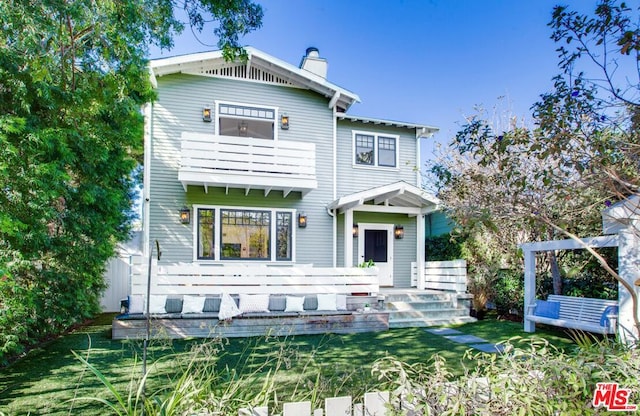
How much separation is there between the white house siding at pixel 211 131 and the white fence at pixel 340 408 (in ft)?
28.8

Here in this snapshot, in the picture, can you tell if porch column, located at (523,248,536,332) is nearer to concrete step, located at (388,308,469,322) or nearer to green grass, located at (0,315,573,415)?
green grass, located at (0,315,573,415)

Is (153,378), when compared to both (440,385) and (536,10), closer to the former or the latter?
(440,385)

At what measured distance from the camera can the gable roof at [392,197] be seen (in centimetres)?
1025

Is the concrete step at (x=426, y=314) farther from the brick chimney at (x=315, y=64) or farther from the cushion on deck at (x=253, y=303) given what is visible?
the brick chimney at (x=315, y=64)

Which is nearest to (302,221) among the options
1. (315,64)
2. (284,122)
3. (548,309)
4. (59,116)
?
(284,122)

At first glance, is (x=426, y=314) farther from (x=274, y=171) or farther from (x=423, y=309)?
(x=274, y=171)

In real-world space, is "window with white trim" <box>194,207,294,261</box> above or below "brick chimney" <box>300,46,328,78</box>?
below

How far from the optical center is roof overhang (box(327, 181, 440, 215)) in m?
10.3

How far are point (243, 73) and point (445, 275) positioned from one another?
7.86 m

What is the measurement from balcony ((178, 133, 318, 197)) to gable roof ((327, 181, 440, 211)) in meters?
0.98

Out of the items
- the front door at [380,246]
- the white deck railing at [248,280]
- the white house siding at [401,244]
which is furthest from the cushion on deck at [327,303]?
the white house siding at [401,244]

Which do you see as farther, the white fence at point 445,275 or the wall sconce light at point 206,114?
the wall sconce light at point 206,114

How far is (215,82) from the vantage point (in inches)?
419

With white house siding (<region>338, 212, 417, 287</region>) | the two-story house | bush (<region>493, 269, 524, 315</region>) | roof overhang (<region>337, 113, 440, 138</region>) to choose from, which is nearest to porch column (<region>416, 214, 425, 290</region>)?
the two-story house
